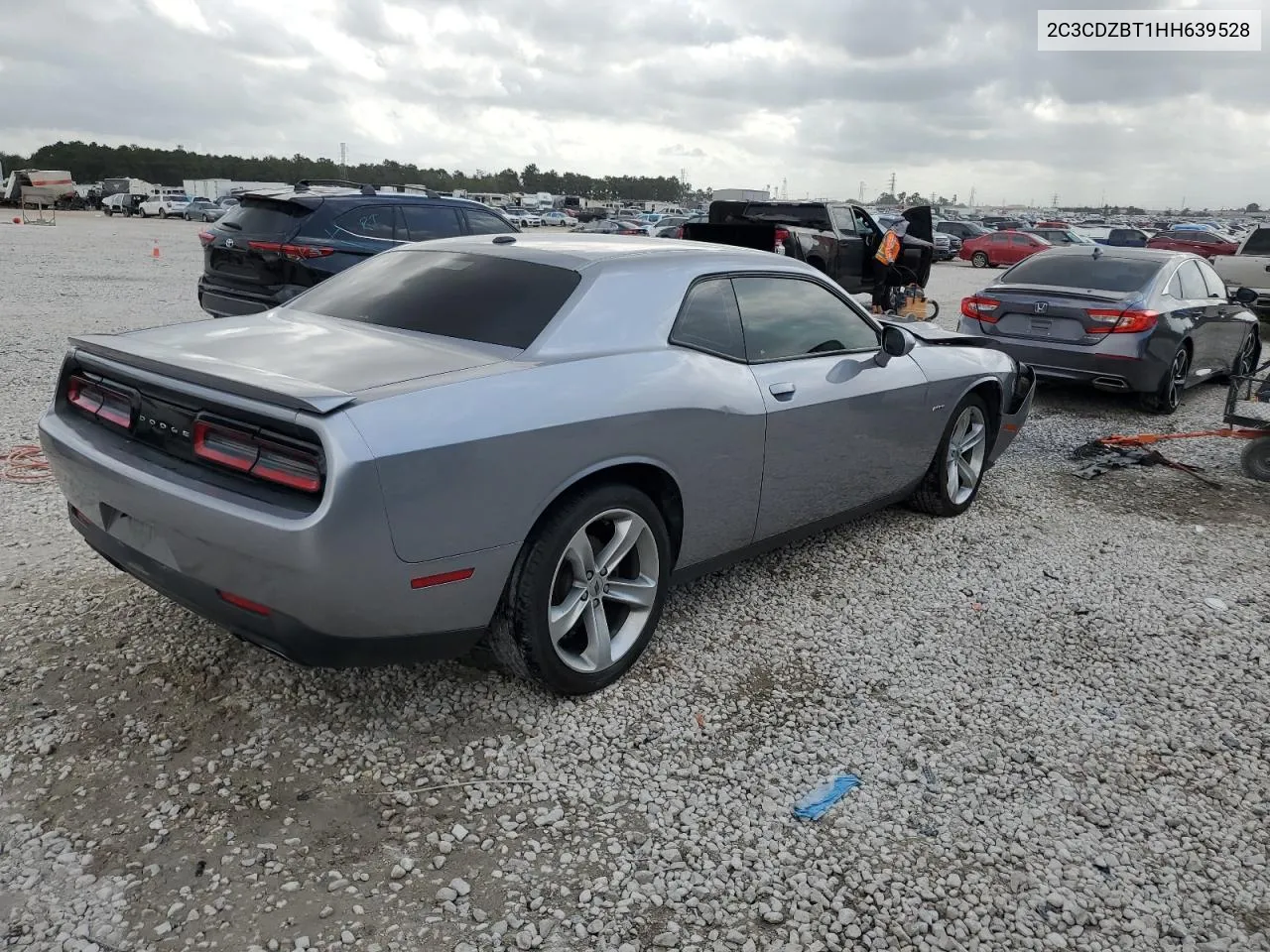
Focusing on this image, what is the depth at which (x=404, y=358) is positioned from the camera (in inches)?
121

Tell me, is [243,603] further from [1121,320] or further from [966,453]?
[1121,320]

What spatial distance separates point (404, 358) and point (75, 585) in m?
1.98

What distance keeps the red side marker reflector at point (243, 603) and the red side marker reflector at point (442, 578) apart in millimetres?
404

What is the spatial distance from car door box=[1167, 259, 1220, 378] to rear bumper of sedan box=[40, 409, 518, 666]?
25.2 feet

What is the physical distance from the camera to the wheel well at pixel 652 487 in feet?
10.3

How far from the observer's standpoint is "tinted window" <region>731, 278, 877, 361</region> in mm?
3969

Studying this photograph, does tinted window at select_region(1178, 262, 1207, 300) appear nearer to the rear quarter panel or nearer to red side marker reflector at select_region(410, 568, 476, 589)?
the rear quarter panel

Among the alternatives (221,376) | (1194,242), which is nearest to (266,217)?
(221,376)

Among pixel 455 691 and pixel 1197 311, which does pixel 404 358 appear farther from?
pixel 1197 311

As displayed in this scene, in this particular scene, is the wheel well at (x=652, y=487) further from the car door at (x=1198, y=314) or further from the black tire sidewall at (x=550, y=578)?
the car door at (x=1198, y=314)

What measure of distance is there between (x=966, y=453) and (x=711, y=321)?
244 cm

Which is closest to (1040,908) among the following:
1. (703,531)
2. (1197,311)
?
(703,531)

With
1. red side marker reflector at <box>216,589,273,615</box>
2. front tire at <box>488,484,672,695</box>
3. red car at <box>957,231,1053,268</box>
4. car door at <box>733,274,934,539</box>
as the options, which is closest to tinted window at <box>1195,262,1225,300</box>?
car door at <box>733,274,934,539</box>

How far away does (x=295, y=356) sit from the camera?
3070mm
